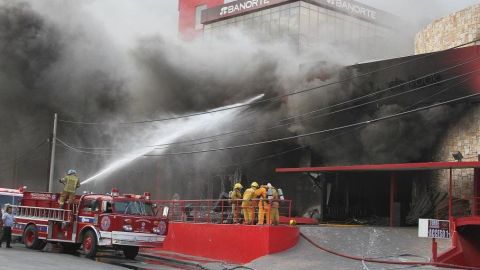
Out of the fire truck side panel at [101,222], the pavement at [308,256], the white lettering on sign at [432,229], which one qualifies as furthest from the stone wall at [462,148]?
the fire truck side panel at [101,222]

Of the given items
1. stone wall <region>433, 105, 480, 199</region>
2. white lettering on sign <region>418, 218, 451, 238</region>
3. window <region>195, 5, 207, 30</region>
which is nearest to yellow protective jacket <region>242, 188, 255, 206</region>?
white lettering on sign <region>418, 218, 451, 238</region>

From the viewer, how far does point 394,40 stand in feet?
197

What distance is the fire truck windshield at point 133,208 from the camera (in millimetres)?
15930

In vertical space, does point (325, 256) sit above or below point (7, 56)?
below

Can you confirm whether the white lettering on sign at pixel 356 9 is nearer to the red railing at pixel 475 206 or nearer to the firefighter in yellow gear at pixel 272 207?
the red railing at pixel 475 206

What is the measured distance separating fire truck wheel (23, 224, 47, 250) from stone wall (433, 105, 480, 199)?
13889 mm

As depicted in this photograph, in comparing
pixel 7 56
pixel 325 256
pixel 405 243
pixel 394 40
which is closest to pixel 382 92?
pixel 405 243

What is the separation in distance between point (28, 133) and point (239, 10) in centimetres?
3444

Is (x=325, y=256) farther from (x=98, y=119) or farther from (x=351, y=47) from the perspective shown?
(x=351, y=47)

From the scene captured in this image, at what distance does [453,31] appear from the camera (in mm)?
23234

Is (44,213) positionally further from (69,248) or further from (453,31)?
(453,31)

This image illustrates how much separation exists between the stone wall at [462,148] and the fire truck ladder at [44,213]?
42.9 ft

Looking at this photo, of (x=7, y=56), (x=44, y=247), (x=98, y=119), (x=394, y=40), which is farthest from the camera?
(x=394, y=40)

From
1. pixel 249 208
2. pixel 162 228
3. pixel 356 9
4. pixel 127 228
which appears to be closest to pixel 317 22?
pixel 356 9
